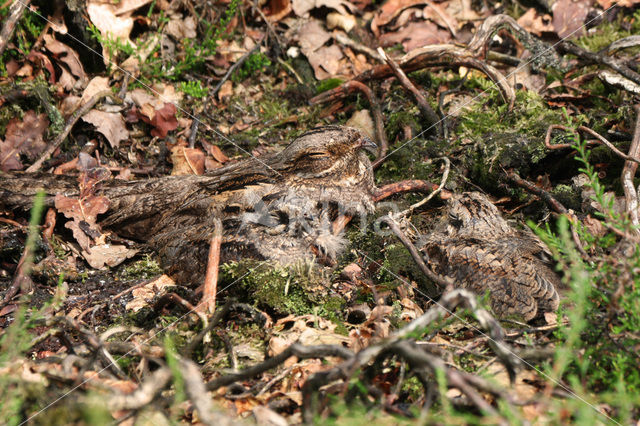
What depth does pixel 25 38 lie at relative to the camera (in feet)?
17.1

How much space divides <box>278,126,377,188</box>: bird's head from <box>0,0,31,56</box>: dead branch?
2.74 m

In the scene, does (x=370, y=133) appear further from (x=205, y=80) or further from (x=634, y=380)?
(x=634, y=380)

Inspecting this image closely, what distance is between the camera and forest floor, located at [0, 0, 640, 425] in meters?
2.08

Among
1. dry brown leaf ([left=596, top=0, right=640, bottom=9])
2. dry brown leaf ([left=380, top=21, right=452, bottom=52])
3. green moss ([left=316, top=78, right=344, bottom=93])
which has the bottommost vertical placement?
green moss ([left=316, top=78, right=344, bottom=93])

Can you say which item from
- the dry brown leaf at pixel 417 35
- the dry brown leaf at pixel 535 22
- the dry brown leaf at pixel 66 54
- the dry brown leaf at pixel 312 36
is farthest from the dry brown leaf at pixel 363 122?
the dry brown leaf at pixel 66 54

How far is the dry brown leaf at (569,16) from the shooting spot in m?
5.97

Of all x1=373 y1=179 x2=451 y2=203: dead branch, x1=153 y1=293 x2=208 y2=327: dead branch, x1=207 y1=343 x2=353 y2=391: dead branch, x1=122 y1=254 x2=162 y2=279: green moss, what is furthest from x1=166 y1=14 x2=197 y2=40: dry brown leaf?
x1=207 y1=343 x2=353 y2=391: dead branch

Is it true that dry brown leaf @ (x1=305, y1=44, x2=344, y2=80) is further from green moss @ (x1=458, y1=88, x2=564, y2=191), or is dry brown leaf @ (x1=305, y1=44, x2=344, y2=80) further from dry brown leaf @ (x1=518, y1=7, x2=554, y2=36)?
dry brown leaf @ (x1=518, y1=7, x2=554, y2=36)

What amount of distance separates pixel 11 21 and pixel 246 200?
283 cm

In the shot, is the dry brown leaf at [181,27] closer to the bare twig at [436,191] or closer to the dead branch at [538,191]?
the bare twig at [436,191]

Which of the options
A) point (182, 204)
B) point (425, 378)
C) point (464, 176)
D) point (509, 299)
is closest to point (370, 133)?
point (464, 176)

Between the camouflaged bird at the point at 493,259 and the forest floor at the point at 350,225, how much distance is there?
159 mm

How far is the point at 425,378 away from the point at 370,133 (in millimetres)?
3406

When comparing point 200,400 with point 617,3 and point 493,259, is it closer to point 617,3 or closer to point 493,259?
point 493,259
